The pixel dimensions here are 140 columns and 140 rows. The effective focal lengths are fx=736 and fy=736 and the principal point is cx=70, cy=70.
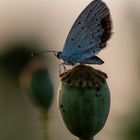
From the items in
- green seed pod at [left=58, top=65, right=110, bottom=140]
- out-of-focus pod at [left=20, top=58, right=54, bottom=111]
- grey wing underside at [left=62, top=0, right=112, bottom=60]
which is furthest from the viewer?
out-of-focus pod at [left=20, top=58, right=54, bottom=111]

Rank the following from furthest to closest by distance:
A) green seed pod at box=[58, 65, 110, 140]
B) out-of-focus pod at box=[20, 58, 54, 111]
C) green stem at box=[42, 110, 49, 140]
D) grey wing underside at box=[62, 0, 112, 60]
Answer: out-of-focus pod at box=[20, 58, 54, 111], green stem at box=[42, 110, 49, 140], grey wing underside at box=[62, 0, 112, 60], green seed pod at box=[58, 65, 110, 140]

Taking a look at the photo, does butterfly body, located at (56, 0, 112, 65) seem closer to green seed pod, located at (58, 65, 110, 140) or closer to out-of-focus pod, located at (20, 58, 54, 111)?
green seed pod, located at (58, 65, 110, 140)

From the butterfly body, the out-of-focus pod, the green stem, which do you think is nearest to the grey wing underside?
the butterfly body

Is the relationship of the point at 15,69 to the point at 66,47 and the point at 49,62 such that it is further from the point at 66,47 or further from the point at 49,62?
the point at 66,47

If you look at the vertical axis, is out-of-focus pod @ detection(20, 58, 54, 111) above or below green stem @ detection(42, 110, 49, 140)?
above

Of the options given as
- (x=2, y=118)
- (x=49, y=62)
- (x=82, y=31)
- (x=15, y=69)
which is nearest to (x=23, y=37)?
(x=15, y=69)

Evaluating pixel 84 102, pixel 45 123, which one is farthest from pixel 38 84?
pixel 84 102

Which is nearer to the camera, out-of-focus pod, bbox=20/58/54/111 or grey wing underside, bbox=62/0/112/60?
grey wing underside, bbox=62/0/112/60

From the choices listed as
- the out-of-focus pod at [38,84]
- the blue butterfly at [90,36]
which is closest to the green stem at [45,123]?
the out-of-focus pod at [38,84]
